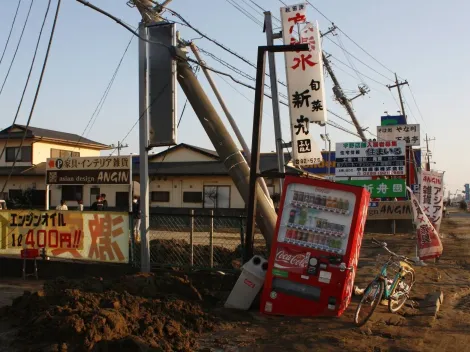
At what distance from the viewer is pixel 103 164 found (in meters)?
11.2

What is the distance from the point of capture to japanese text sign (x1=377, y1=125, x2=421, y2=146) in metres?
29.9

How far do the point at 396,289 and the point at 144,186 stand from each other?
16.6ft

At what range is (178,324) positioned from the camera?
658cm

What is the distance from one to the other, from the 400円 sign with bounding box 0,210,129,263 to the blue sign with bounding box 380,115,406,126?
1080 inches

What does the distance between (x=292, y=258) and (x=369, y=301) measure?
5.10ft

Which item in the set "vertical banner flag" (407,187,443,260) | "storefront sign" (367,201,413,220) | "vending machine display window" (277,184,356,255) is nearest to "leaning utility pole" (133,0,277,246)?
"vending machine display window" (277,184,356,255)

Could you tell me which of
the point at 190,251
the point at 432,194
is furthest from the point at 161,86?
the point at 432,194

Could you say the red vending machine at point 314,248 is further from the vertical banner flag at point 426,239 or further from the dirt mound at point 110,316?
the vertical banner flag at point 426,239

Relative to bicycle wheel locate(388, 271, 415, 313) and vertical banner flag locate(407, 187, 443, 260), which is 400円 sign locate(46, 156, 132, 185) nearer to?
bicycle wheel locate(388, 271, 415, 313)

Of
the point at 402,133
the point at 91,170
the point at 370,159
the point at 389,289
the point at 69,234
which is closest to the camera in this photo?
the point at 389,289

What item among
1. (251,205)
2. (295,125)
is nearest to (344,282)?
(251,205)

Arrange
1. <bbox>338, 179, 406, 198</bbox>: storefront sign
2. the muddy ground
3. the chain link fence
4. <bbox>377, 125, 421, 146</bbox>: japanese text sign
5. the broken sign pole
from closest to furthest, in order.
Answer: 1. the muddy ground
2. the broken sign pole
3. the chain link fence
4. <bbox>338, 179, 406, 198</bbox>: storefront sign
5. <bbox>377, 125, 421, 146</bbox>: japanese text sign

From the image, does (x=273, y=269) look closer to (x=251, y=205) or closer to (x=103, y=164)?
(x=251, y=205)

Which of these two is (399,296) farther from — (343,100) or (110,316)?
(343,100)
